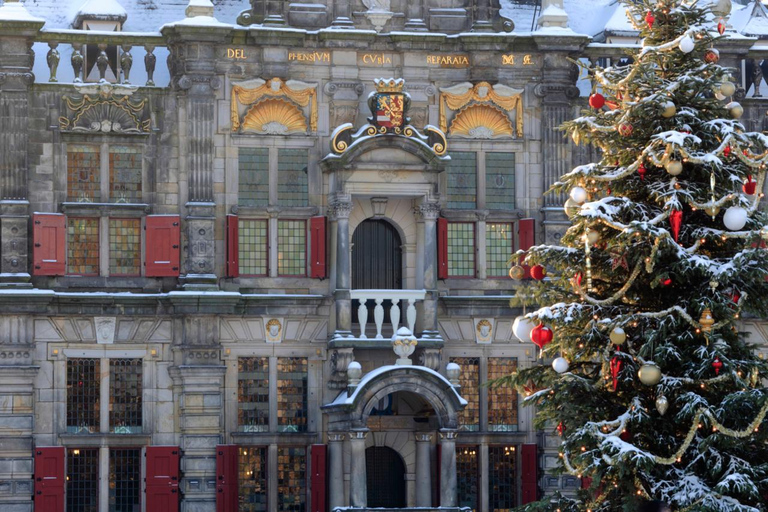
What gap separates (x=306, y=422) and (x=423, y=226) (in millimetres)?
5768

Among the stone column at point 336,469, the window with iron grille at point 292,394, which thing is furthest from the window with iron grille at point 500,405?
the window with iron grille at point 292,394

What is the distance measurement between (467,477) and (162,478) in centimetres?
778

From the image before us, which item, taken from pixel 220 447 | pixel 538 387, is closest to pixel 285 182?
pixel 220 447

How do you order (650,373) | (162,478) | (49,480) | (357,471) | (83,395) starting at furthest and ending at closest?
(83,395), (162,478), (49,480), (357,471), (650,373)

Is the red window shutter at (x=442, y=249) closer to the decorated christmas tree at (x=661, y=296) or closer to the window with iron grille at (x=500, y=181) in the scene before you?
the window with iron grille at (x=500, y=181)

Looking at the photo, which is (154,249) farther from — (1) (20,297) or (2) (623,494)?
(2) (623,494)

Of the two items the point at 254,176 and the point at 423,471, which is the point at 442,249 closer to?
the point at 254,176

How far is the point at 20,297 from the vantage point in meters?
43.1

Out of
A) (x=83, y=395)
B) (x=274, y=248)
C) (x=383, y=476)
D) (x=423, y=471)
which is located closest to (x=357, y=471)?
(x=423, y=471)

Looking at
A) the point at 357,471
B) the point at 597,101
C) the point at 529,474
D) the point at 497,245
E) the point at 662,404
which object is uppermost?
the point at 597,101

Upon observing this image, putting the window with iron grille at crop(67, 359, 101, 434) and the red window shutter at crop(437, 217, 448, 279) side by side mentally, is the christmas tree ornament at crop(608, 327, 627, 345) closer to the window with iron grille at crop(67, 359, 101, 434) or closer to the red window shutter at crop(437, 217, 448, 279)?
the red window shutter at crop(437, 217, 448, 279)

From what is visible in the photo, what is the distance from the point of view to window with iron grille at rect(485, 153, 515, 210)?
46062 millimetres

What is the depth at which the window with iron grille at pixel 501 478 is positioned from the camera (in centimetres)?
4528

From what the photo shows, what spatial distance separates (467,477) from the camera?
149 feet
